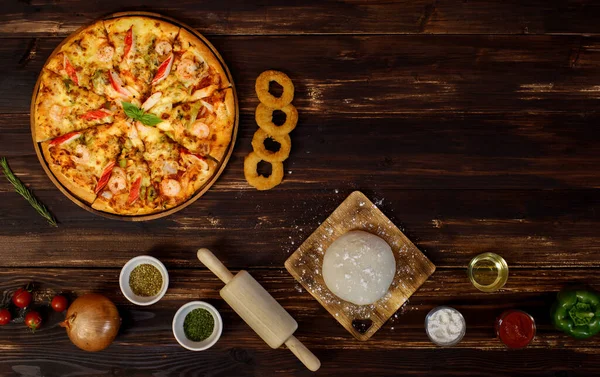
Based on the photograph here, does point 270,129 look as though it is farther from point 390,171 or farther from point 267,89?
point 390,171

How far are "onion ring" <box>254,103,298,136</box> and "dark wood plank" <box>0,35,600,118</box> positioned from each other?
120 mm

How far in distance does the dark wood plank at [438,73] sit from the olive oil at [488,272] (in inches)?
39.5

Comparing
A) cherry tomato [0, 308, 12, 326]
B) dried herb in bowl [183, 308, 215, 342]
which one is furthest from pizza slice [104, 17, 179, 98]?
cherry tomato [0, 308, 12, 326]

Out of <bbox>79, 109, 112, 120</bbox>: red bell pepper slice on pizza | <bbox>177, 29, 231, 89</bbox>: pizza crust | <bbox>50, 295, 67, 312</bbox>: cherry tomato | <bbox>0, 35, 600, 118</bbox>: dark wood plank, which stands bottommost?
<bbox>50, 295, 67, 312</bbox>: cherry tomato

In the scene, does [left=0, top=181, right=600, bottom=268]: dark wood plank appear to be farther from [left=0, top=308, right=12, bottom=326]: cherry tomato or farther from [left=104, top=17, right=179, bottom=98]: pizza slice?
[left=104, top=17, right=179, bottom=98]: pizza slice

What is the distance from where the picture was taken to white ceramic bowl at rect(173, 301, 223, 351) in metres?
3.61

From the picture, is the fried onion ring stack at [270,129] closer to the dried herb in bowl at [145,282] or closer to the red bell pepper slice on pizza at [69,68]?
the dried herb in bowl at [145,282]

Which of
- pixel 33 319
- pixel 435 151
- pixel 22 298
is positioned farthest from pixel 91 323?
pixel 435 151

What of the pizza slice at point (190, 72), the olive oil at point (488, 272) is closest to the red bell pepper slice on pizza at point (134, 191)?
the pizza slice at point (190, 72)

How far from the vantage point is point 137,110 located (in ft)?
11.8

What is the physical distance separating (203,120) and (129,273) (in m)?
1.12

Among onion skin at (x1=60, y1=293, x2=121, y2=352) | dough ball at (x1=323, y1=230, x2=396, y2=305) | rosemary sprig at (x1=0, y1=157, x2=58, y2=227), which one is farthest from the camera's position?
rosemary sprig at (x1=0, y1=157, x2=58, y2=227)

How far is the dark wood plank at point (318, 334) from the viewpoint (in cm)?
379

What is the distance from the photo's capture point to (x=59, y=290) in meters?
3.84
